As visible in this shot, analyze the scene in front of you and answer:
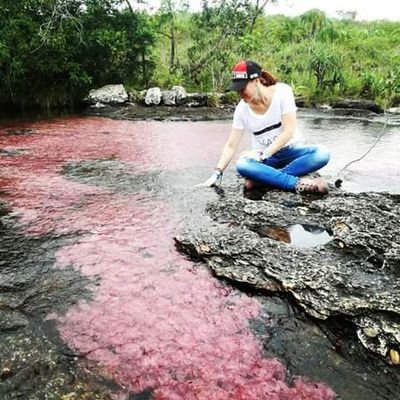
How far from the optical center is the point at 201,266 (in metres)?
2.48

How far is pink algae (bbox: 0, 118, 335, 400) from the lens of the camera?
163 centimetres

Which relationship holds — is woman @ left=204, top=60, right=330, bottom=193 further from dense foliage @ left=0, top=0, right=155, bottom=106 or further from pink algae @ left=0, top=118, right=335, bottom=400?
dense foliage @ left=0, top=0, right=155, bottom=106

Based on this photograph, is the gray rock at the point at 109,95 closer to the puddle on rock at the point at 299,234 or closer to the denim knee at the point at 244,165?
the denim knee at the point at 244,165

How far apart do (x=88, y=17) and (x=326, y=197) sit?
10.3 meters

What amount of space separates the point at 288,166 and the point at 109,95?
30.3ft

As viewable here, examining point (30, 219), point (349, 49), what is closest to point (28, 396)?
point (30, 219)

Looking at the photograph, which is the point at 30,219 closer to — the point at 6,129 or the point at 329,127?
the point at 6,129

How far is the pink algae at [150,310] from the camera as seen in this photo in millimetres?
1631

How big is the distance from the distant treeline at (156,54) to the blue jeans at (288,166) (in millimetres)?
7005

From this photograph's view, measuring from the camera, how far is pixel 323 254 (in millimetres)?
2467

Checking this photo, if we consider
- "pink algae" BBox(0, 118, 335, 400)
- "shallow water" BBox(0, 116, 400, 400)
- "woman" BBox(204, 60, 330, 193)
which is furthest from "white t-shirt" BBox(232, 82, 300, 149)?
"pink algae" BBox(0, 118, 335, 400)

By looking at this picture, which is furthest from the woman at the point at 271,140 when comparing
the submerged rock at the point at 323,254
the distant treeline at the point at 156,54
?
the distant treeline at the point at 156,54

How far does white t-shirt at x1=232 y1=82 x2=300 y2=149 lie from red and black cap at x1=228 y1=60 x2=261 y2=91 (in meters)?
0.32

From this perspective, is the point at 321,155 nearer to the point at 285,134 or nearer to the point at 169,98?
the point at 285,134
